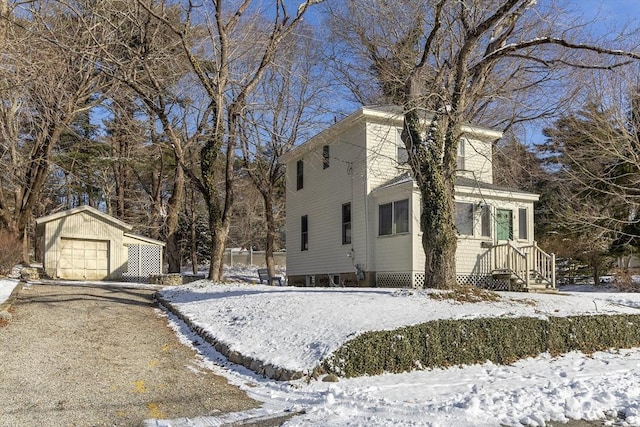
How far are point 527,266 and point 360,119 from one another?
6644 millimetres

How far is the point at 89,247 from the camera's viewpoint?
23172 mm

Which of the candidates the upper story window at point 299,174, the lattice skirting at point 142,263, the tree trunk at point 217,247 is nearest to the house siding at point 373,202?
the upper story window at point 299,174

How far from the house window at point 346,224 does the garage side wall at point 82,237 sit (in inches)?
428

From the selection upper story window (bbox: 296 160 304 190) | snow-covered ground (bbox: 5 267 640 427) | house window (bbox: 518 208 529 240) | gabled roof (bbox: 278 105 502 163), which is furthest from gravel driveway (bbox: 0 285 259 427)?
house window (bbox: 518 208 529 240)

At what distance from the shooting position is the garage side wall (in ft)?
72.3

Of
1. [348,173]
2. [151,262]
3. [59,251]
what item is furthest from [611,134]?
[59,251]

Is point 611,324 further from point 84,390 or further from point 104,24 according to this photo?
point 104,24

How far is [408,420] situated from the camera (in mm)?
4973

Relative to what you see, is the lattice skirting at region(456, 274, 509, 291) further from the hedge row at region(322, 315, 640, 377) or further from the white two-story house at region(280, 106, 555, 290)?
the hedge row at region(322, 315, 640, 377)

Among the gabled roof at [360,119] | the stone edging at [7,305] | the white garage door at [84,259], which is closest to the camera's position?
the stone edging at [7,305]

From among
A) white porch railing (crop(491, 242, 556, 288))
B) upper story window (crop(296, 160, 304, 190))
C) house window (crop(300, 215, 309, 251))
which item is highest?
upper story window (crop(296, 160, 304, 190))

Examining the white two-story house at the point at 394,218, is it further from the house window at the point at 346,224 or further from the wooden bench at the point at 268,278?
the wooden bench at the point at 268,278

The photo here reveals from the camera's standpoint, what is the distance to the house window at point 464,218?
54.1ft

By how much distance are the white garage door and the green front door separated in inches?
636
